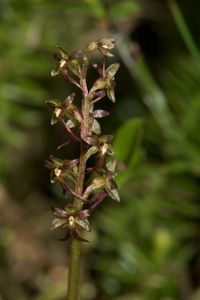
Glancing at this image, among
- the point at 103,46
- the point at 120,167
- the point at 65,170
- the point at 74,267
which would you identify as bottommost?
the point at 120,167

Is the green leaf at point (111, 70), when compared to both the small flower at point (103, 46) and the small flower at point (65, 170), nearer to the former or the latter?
the small flower at point (103, 46)

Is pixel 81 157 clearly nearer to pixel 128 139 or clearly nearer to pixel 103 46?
pixel 103 46

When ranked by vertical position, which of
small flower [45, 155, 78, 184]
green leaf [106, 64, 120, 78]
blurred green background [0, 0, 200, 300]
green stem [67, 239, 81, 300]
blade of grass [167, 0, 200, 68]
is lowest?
blurred green background [0, 0, 200, 300]

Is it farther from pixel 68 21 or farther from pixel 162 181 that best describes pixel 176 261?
pixel 68 21

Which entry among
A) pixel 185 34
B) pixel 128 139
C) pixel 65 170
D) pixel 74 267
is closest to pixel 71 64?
pixel 65 170

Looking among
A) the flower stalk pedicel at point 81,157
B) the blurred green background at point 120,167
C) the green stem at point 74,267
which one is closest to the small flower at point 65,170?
the flower stalk pedicel at point 81,157

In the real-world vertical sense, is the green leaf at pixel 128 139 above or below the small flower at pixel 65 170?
below

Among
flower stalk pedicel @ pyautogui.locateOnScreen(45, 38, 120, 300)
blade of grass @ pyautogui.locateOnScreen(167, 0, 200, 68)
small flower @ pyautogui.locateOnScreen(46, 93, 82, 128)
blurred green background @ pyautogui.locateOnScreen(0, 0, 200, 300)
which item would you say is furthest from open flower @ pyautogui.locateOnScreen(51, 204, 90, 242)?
blade of grass @ pyautogui.locateOnScreen(167, 0, 200, 68)

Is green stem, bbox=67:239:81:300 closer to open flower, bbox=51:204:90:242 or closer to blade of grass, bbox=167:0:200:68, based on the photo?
open flower, bbox=51:204:90:242
